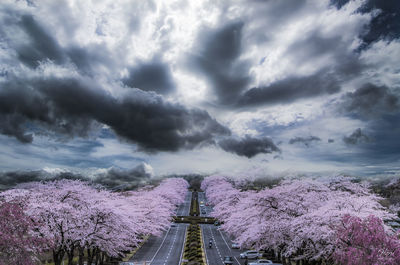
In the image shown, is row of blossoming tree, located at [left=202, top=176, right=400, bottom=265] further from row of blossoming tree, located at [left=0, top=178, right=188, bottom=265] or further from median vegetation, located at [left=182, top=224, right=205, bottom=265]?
row of blossoming tree, located at [left=0, top=178, right=188, bottom=265]

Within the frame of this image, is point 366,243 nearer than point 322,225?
Yes

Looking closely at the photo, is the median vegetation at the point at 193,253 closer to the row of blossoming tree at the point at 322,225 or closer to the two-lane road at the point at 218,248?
the two-lane road at the point at 218,248

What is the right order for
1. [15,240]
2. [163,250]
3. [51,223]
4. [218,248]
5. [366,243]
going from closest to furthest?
[15,240] < [366,243] < [51,223] < [163,250] < [218,248]

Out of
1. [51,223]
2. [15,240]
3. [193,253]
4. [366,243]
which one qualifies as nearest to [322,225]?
[366,243]

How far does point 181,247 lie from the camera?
171 ft

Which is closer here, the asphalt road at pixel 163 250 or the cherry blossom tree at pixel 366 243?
the cherry blossom tree at pixel 366 243

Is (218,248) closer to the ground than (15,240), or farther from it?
closer to the ground

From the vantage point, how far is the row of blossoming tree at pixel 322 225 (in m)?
15.4

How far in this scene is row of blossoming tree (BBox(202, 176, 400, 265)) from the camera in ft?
50.6

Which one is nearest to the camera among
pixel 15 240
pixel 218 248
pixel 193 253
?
pixel 15 240

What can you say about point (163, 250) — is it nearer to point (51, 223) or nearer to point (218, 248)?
point (218, 248)

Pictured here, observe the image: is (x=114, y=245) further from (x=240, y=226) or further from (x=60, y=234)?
(x=240, y=226)

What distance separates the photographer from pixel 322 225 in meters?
21.1

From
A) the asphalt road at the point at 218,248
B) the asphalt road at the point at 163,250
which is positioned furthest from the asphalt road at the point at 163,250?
the asphalt road at the point at 218,248
